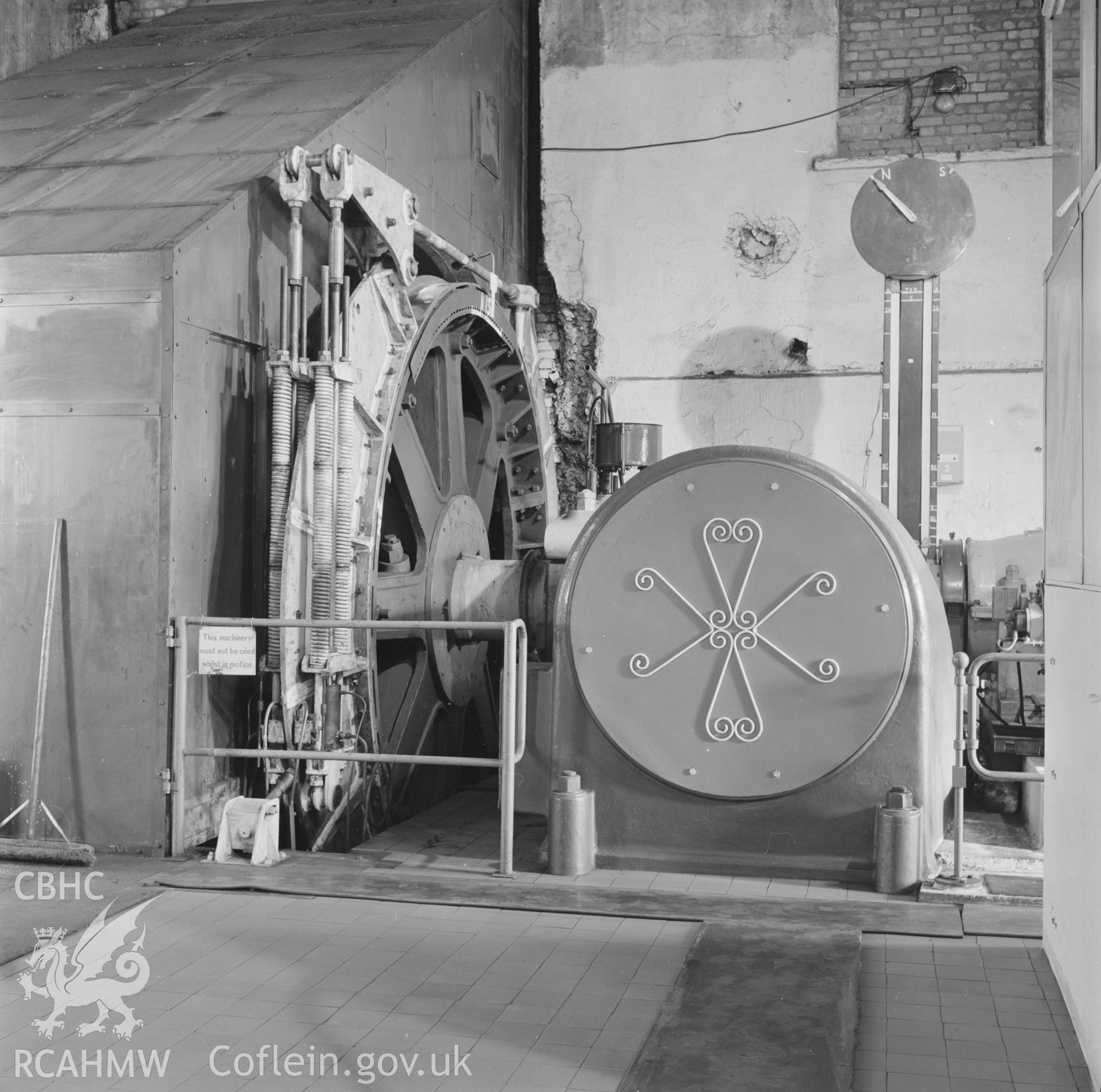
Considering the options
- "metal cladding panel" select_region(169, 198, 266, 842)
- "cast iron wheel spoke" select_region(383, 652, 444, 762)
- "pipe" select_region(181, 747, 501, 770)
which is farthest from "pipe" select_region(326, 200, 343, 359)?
"cast iron wheel spoke" select_region(383, 652, 444, 762)

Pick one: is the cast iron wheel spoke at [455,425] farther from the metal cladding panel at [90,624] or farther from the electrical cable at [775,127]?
the electrical cable at [775,127]

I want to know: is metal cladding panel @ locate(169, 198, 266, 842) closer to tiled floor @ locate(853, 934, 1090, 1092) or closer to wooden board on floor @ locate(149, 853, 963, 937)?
wooden board on floor @ locate(149, 853, 963, 937)

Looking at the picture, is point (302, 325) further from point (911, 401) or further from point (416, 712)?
point (911, 401)

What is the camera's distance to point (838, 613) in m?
A: 4.30

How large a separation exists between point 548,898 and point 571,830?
353mm

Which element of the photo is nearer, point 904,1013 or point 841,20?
point 904,1013

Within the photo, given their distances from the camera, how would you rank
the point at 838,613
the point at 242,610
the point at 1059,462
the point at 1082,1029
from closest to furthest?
→ 1. the point at 1082,1029
2. the point at 1059,462
3. the point at 838,613
4. the point at 242,610

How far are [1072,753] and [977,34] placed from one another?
22.2 feet

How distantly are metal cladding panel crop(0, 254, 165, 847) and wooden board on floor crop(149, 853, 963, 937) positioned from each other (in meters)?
0.55

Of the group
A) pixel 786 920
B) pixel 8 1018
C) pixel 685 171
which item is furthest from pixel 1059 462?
pixel 685 171

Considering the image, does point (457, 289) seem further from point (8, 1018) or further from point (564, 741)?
point (8, 1018)

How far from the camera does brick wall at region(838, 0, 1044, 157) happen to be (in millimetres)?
8391

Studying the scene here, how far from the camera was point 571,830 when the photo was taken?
14.1 feet

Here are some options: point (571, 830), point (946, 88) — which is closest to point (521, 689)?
point (571, 830)
